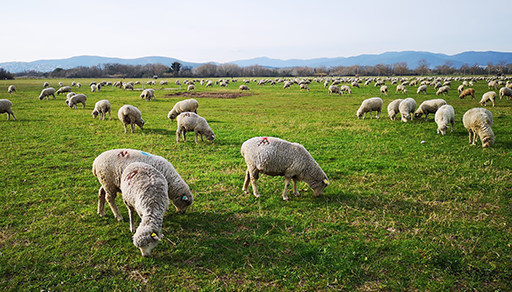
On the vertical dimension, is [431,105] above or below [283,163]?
above

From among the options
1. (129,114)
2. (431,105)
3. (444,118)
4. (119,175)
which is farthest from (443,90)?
(119,175)

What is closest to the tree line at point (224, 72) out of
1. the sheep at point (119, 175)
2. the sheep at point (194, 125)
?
the sheep at point (194, 125)

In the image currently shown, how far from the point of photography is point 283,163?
26.1 feet

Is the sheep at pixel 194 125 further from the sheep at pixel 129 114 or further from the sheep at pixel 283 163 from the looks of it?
the sheep at pixel 283 163

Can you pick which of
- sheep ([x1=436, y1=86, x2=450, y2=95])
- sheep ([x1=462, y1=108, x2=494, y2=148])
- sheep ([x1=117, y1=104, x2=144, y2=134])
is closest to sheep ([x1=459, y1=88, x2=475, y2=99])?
sheep ([x1=436, y1=86, x2=450, y2=95])

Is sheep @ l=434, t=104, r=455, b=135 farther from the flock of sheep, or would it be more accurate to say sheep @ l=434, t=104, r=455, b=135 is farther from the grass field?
the grass field

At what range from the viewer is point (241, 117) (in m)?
22.8

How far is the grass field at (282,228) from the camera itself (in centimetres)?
515

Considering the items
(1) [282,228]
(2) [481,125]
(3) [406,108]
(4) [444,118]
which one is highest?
(3) [406,108]

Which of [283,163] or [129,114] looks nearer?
[283,163]

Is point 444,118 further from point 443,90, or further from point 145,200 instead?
point 443,90

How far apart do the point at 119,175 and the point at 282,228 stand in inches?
167

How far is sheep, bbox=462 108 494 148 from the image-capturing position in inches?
500

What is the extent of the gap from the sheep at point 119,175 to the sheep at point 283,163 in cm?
215
